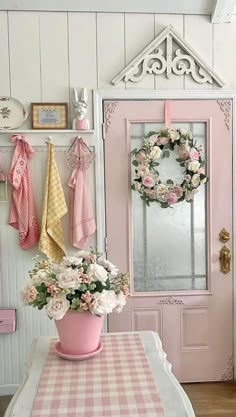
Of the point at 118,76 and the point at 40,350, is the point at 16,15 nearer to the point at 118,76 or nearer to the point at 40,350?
the point at 118,76

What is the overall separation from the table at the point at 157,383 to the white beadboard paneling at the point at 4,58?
166 cm

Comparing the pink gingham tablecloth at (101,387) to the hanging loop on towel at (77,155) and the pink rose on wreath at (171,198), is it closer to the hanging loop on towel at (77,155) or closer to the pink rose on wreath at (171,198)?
the pink rose on wreath at (171,198)

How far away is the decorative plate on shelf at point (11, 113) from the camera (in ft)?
8.28

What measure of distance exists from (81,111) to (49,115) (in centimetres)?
22

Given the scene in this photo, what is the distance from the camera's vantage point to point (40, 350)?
1.60 meters

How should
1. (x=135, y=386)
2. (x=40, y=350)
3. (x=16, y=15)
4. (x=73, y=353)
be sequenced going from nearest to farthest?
(x=135, y=386) → (x=73, y=353) → (x=40, y=350) → (x=16, y=15)

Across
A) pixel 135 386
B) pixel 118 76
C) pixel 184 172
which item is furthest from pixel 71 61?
pixel 135 386

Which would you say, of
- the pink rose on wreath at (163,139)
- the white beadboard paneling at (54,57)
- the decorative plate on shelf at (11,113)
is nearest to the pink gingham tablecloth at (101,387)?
the pink rose on wreath at (163,139)

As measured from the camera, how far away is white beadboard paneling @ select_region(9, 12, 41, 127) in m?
2.52

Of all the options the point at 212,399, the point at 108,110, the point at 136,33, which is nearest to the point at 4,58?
the point at 108,110

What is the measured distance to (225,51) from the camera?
2631 mm

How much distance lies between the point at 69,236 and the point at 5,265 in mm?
465

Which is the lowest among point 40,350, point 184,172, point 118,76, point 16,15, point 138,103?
point 40,350

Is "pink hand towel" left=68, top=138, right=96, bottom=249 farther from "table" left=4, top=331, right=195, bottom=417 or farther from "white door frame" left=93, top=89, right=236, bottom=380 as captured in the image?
"table" left=4, top=331, right=195, bottom=417
